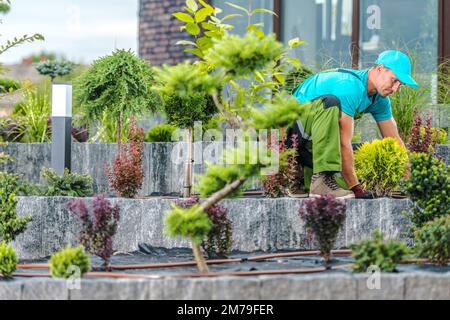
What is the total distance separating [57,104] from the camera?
24.7 ft

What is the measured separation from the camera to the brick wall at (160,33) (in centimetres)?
1117

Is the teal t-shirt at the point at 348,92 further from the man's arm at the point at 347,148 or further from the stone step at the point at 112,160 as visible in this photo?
the stone step at the point at 112,160

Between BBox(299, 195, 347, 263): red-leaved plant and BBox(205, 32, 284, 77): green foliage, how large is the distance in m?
1.00

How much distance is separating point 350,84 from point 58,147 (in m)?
2.62

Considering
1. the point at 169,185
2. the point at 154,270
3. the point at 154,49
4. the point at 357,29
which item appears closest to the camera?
the point at 154,270

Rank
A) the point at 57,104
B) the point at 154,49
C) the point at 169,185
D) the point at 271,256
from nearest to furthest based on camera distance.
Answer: the point at 271,256, the point at 57,104, the point at 169,185, the point at 154,49

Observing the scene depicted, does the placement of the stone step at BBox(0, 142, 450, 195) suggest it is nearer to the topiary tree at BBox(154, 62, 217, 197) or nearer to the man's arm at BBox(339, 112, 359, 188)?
the topiary tree at BBox(154, 62, 217, 197)

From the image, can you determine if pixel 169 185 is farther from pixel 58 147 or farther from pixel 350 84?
pixel 350 84

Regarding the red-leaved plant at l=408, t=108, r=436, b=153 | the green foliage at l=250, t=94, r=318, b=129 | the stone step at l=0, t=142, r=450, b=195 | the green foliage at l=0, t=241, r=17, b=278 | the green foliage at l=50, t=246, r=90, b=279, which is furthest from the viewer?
the stone step at l=0, t=142, r=450, b=195

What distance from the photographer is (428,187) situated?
5926 mm

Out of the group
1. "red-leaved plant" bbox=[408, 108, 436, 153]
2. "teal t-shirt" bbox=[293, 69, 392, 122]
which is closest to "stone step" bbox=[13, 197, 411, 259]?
"red-leaved plant" bbox=[408, 108, 436, 153]

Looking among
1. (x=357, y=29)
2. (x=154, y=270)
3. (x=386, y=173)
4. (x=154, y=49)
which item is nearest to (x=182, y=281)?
(x=154, y=270)

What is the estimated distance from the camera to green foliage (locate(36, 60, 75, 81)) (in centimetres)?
1107

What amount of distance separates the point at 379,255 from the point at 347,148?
1.86 metres
